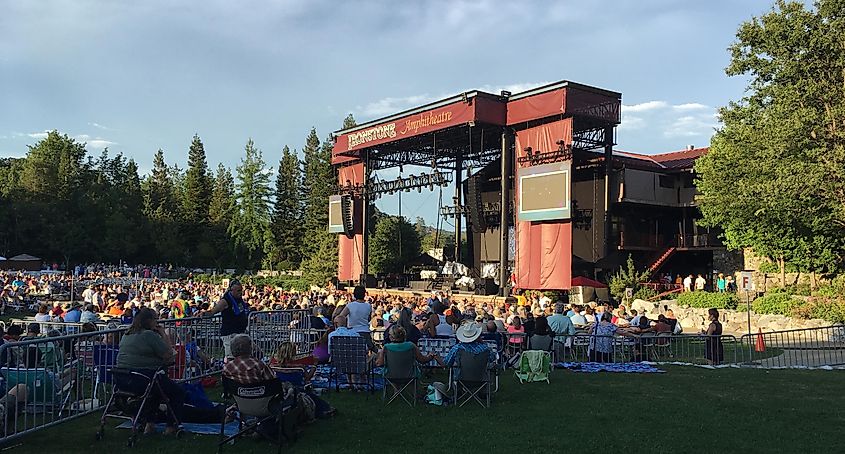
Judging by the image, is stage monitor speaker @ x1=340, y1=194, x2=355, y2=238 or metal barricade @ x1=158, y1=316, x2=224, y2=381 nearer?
metal barricade @ x1=158, y1=316, x2=224, y2=381

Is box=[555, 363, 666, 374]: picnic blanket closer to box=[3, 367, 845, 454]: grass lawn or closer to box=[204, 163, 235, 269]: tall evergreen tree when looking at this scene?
box=[3, 367, 845, 454]: grass lawn

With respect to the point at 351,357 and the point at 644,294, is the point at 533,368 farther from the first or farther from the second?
the point at 644,294

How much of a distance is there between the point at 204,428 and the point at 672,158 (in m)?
33.6

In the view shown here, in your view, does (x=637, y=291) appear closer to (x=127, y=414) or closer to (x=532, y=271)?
(x=532, y=271)

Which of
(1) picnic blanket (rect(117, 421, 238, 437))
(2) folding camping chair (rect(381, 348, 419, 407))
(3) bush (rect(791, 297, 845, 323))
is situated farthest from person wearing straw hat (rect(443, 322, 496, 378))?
(3) bush (rect(791, 297, 845, 323))

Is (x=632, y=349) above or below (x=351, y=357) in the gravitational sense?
below

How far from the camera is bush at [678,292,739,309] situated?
22.4m

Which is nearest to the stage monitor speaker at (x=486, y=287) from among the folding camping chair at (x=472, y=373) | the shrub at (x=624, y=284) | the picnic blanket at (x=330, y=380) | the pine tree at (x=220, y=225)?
the shrub at (x=624, y=284)

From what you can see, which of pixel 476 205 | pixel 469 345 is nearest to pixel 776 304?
pixel 476 205

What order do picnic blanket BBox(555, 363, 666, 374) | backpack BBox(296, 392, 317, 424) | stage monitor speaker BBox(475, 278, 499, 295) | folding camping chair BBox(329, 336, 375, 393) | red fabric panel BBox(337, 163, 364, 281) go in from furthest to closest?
1. red fabric panel BBox(337, 163, 364, 281)
2. stage monitor speaker BBox(475, 278, 499, 295)
3. picnic blanket BBox(555, 363, 666, 374)
4. folding camping chair BBox(329, 336, 375, 393)
5. backpack BBox(296, 392, 317, 424)

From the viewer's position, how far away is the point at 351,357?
848 centimetres

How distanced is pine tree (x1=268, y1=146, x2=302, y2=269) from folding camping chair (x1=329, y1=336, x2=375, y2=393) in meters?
48.4

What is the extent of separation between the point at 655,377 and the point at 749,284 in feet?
22.2

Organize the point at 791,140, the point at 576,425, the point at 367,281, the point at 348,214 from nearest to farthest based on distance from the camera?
1. the point at 576,425
2. the point at 791,140
3. the point at 367,281
4. the point at 348,214
